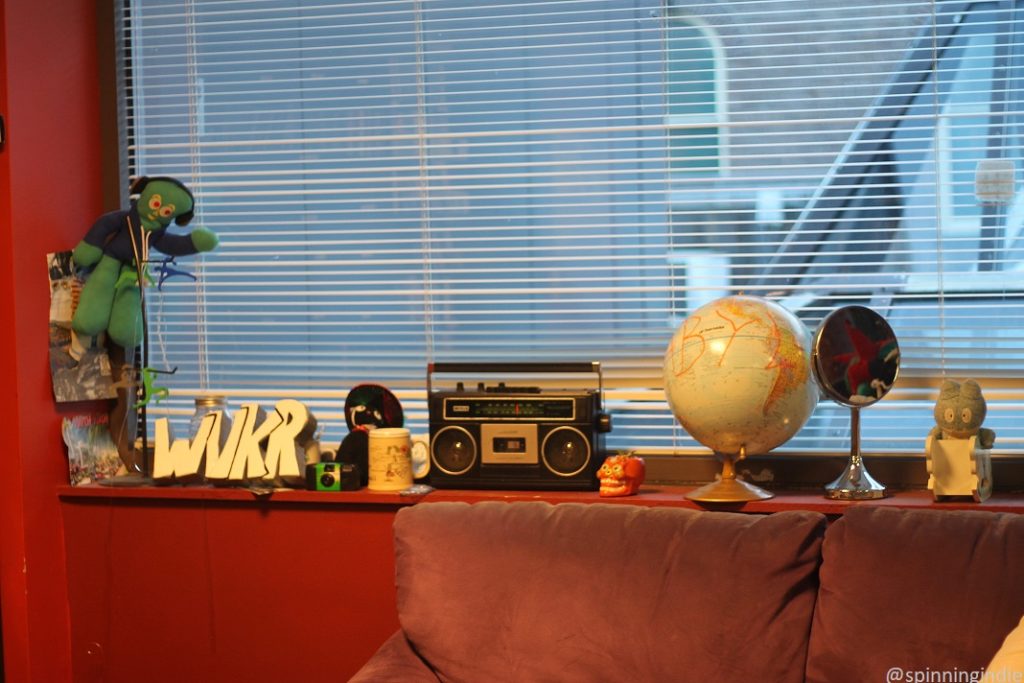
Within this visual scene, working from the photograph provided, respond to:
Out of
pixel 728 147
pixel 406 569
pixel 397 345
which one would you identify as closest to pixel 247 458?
pixel 397 345

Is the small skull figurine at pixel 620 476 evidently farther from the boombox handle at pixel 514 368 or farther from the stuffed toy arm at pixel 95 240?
the stuffed toy arm at pixel 95 240

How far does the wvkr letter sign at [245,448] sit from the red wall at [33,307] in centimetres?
32

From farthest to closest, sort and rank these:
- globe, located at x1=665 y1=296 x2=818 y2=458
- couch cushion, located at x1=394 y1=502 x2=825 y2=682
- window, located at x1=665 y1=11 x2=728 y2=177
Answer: window, located at x1=665 y1=11 x2=728 y2=177, globe, located at x1=665 y1=296 x2=818 y2=458, couch cushion, located at x1=394 y1=502 x2=825 y2=682

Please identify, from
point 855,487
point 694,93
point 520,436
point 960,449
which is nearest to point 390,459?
point 520,436

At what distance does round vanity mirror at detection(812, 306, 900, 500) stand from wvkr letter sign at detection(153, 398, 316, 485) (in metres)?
1.30

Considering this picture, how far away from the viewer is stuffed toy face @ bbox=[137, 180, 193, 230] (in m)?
2.85

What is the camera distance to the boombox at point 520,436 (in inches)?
105

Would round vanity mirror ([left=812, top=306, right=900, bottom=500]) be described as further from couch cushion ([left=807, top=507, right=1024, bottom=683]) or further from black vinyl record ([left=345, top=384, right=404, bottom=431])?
black vinyl record ([left=345, top=384, right=404, bottom=431])

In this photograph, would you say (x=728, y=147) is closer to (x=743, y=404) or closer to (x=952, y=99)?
(x=952, y=99)

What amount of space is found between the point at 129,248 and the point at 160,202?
174 millimetres

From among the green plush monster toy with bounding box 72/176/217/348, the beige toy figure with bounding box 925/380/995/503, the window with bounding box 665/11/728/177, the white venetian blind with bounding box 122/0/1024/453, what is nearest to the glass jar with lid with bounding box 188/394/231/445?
the white venetian blind with bounding box 122/0/1024/453

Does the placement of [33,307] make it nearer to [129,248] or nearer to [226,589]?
[129,248]

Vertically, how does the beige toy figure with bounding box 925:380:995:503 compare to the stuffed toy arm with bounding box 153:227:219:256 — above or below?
below

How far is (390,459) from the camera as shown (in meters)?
2.72
